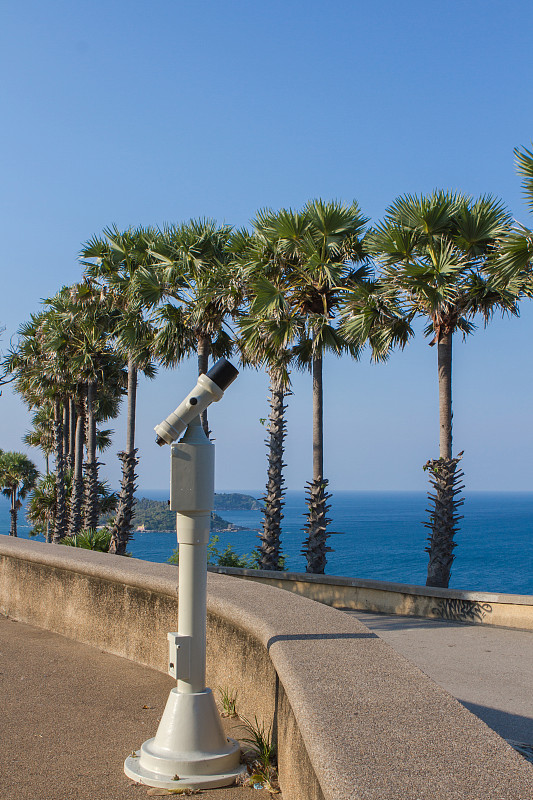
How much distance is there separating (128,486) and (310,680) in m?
19.7

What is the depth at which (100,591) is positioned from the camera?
19.1 feet

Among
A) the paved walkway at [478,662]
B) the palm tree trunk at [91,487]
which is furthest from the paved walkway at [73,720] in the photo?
the palm tree trunk at [91,487]

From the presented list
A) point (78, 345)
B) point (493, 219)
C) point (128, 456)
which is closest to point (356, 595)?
point (493, 219)

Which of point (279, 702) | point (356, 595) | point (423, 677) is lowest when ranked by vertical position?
point (356, 595)

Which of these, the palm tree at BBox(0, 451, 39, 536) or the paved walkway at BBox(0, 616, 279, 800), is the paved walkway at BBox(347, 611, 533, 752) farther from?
the palm tree at BBox(0, 451, 39, 536)

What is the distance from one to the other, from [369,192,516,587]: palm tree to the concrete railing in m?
1.15

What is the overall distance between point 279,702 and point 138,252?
17.8 m

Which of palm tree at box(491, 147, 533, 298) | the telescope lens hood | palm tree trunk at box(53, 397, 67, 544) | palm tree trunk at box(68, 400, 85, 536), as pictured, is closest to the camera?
the telescope lens hood

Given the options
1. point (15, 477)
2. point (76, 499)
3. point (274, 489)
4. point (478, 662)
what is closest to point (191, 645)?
point (478, 662)

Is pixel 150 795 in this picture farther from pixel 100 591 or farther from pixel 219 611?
pixel 100 591

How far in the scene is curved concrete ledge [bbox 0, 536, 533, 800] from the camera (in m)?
1.88

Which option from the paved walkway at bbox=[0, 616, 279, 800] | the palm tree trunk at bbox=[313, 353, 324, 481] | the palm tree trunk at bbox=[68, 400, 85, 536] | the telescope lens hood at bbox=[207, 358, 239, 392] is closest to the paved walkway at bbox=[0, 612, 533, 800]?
the paved walkway at bbox=[0, 616, 279, 800]

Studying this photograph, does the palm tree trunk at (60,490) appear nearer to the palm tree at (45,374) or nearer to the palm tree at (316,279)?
the palm tree at (45,374)

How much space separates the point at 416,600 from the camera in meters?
11.5
